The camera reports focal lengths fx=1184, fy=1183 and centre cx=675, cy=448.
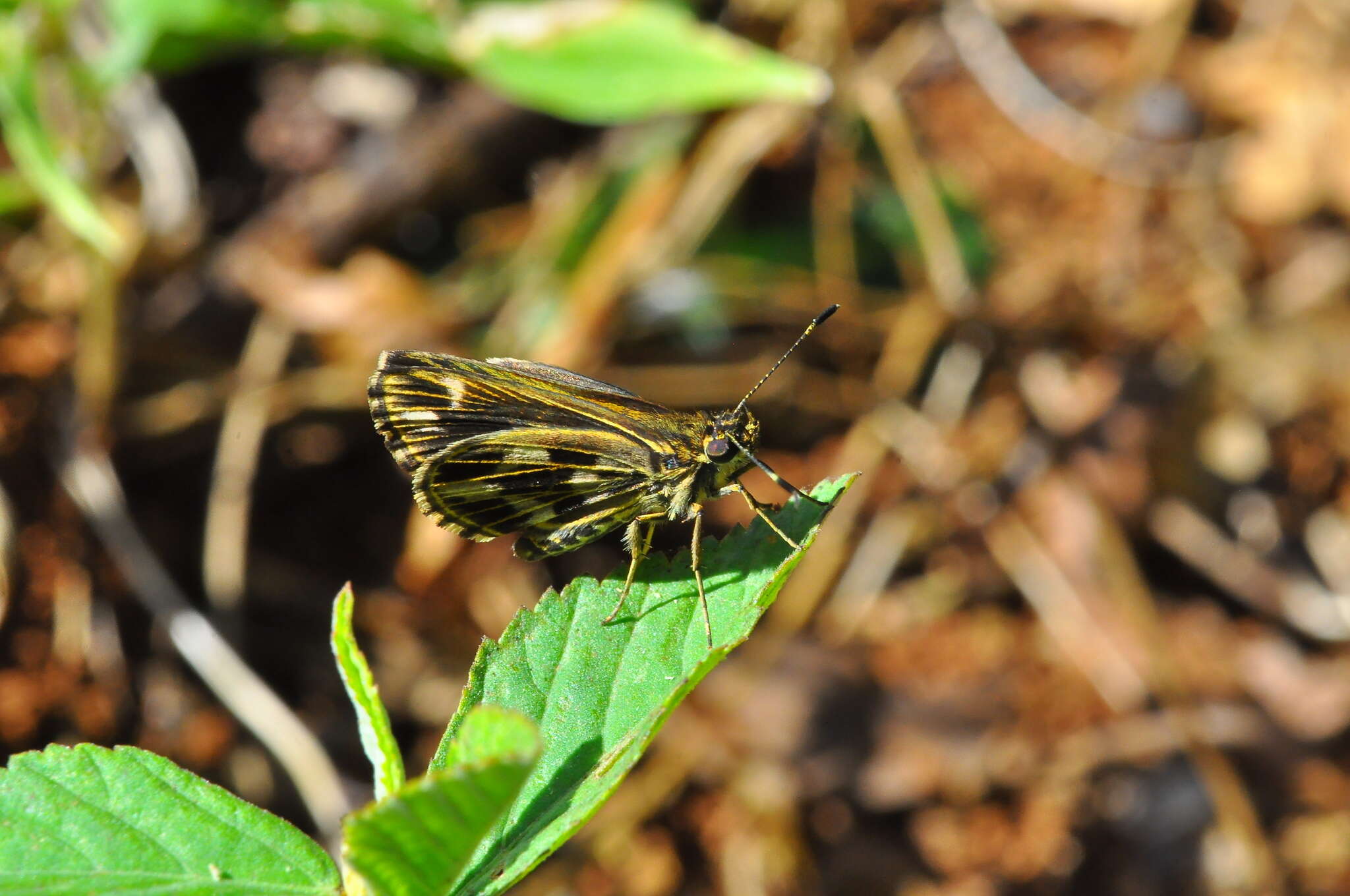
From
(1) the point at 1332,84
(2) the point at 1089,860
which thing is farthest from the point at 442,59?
(1) the point at 1332,84

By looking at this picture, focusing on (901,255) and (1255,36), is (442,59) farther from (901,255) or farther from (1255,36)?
(1255,36)

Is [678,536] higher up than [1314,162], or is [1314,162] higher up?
[678,536]

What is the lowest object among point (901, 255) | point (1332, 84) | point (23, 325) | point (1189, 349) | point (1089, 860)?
point (1089, 860)

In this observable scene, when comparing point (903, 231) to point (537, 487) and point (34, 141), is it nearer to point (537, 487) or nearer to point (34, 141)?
point (537, 487)

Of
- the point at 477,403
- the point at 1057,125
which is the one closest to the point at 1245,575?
the point at 1057,125

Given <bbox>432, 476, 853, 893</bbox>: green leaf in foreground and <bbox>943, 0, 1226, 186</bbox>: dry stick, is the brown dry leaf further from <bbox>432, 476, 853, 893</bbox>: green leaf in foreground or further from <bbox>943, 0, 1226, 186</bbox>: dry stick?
<bbox>432, 476, 853, 893</bbox>: green leaf in foreground

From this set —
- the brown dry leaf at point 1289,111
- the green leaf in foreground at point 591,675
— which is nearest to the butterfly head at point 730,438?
the green leaf in foreground at point 591,675

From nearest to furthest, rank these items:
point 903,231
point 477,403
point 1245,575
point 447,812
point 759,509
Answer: point 447,812 → point 759,509 → point 477,403 → point 1245,575 → point 903,231
